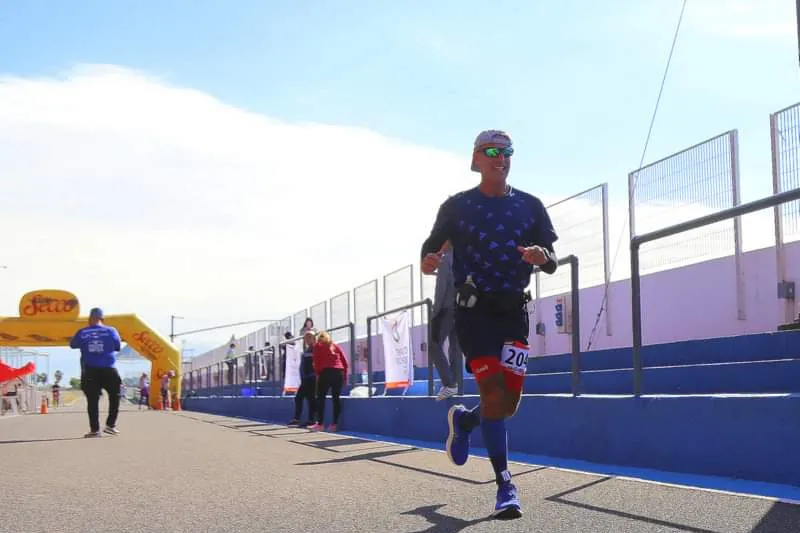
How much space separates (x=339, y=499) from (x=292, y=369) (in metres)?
12.3

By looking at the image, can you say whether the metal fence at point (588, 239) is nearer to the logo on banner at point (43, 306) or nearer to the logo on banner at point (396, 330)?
the logo on banner at point (396, 330)

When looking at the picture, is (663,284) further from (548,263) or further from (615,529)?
(615,529)

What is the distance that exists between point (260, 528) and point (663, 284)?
927 centimetres

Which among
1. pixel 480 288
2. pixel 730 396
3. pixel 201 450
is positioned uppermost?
pixel 480 288

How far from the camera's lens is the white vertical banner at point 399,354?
11.8 metres

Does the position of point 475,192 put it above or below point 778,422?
above

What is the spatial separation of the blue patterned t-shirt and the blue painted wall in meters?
1.40

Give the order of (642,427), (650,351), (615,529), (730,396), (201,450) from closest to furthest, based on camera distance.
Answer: (615,529)
(730,396)
(642,427)
(201,450)
(650,351)

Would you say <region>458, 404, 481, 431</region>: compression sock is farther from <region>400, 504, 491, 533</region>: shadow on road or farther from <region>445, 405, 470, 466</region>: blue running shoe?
<region>400, 504, 491, 533</region>: shadow on road

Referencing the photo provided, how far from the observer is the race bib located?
452cm

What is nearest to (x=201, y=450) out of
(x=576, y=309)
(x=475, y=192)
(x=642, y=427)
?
(x=576, y=309)

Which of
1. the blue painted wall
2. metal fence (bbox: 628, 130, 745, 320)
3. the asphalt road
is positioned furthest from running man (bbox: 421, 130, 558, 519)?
metal fence (bbox: 628, 130, 745, 320)

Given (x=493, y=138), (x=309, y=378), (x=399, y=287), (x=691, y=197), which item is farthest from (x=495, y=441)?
(x=399, y=287)

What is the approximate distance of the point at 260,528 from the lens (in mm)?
4164
